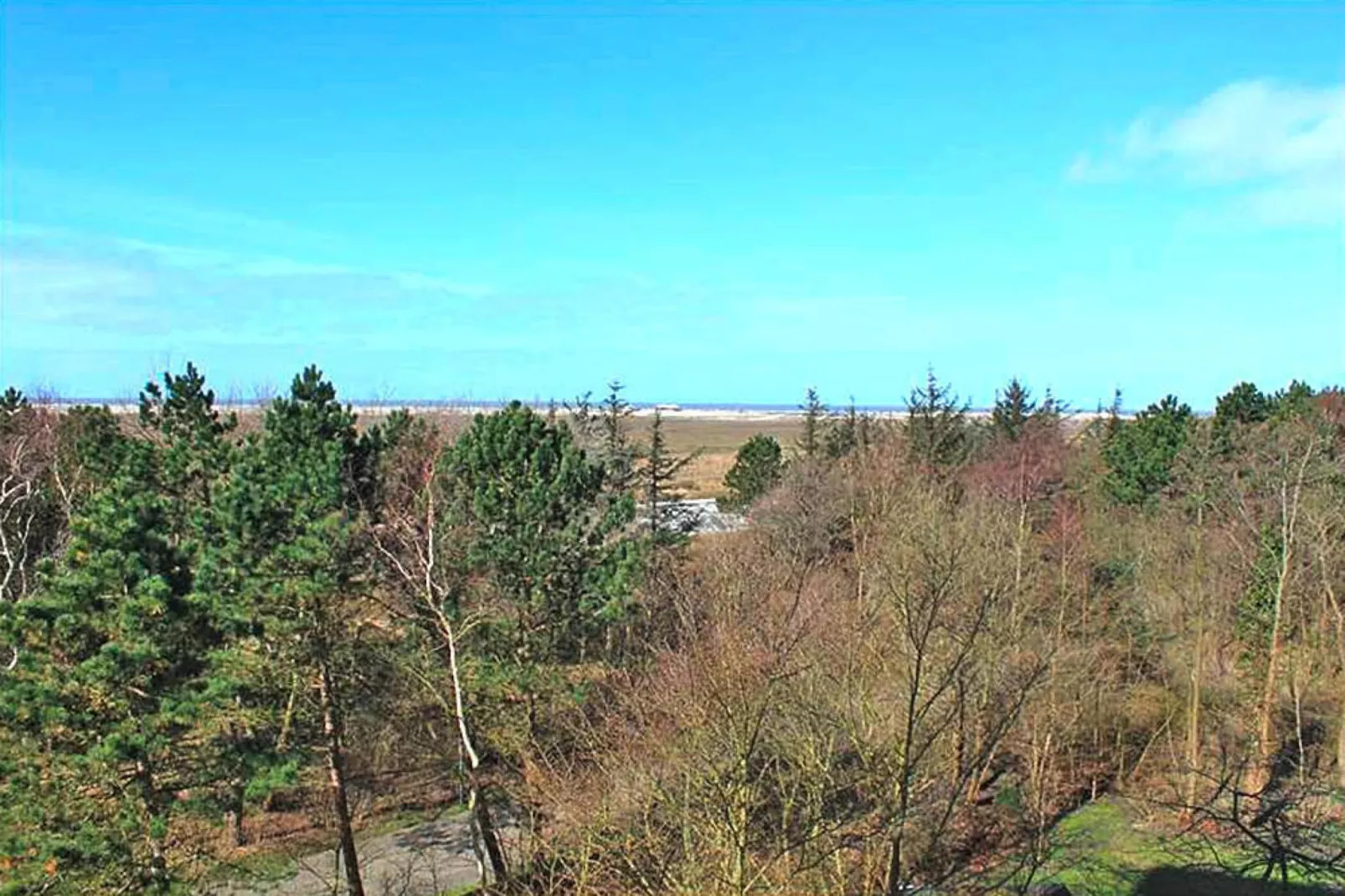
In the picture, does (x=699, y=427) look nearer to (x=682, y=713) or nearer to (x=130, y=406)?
(x=130, y=406)

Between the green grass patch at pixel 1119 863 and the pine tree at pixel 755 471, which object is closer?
the green grass patch at pixel 1119 863

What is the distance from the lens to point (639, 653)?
25.7 metres

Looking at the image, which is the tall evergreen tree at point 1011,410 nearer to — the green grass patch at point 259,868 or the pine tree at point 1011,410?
the pine tree at point 1011,410

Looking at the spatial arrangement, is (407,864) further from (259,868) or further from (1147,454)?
(1147,454)

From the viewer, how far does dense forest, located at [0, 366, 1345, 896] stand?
43.1 feet

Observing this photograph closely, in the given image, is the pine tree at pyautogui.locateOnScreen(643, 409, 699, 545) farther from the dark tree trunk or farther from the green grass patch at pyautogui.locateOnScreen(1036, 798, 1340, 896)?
the dark tree trunk

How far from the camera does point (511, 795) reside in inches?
780

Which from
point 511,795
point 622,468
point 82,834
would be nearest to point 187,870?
point 82,834

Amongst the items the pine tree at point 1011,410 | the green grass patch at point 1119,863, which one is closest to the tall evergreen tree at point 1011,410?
the pine tree at point 1011,410

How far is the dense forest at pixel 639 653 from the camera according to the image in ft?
43.1

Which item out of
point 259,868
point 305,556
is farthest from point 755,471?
point 305,556

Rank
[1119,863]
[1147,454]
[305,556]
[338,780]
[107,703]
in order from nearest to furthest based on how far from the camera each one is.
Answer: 1. [107,703]
2. [338,780]
3. [305,556]
4. [1119,863]
5. [1147,454]

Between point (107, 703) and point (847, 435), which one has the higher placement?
point (847, 435)

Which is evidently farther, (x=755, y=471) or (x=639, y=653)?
(x=755, y=471)
